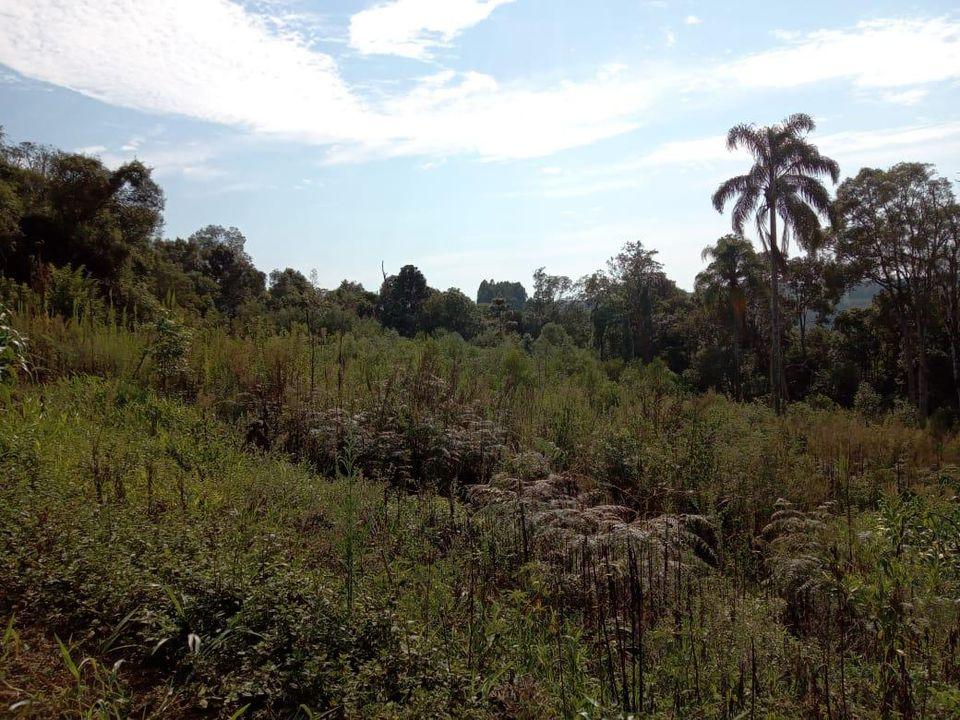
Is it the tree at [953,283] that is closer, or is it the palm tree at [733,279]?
the tree at [953,283]

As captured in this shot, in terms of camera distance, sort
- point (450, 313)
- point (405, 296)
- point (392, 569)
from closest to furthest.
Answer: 1. point (392, 569)
2. point (450, 313)
3. point (405, 296)

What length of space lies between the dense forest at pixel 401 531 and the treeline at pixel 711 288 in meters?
0.17

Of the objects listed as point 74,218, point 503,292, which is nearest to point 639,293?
point 74,218

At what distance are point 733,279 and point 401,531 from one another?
113 feet

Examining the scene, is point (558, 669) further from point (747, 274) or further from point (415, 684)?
point (747, 274)

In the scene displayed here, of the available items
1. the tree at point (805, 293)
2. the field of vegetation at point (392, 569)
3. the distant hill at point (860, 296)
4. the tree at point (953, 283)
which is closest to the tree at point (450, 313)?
the tree at point (805, 293)

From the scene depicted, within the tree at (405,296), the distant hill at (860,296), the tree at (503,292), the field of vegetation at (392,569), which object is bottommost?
the field of vegetation at (392,569)

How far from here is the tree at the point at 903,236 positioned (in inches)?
1032

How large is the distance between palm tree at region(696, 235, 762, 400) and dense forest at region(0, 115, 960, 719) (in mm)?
19546

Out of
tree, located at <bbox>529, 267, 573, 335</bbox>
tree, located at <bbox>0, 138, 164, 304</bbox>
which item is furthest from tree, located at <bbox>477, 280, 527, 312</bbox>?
tree, located at <bbox>0, 138, 164, 304</bbox>

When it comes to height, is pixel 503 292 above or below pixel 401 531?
above

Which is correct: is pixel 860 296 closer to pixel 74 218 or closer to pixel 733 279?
pixel 733 279

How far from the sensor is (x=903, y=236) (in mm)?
26922

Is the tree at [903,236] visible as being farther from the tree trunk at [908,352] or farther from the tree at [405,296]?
the tree at [405,296]
